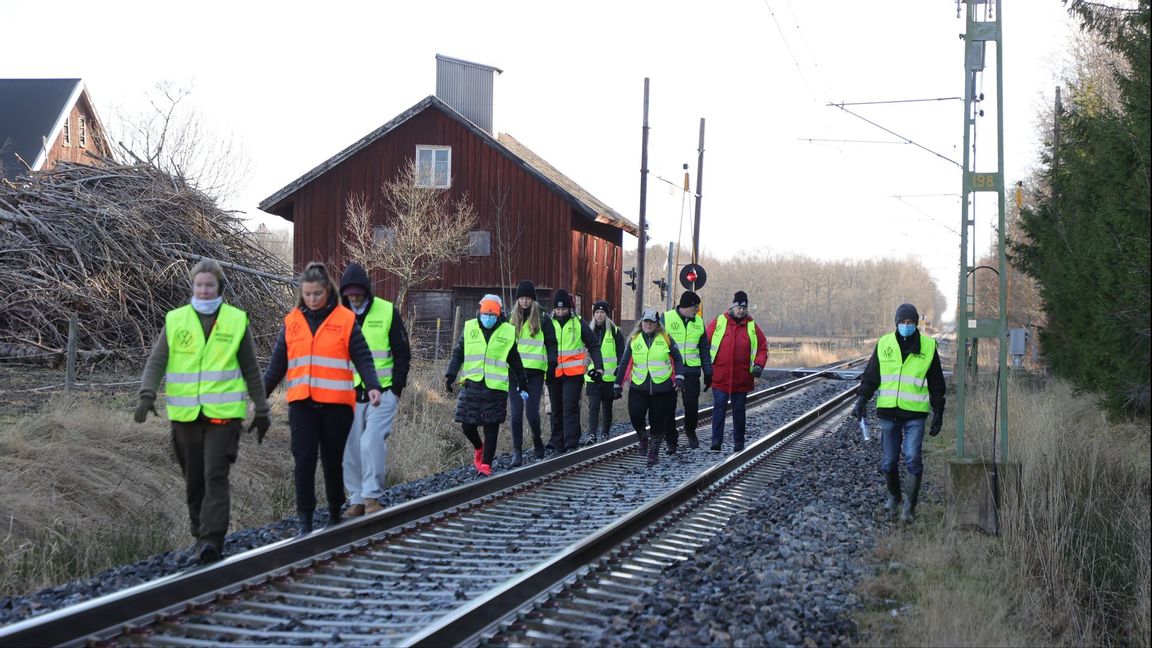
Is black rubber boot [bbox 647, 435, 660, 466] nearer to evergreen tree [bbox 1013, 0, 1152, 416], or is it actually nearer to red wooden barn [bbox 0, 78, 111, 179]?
evergreen tree [bbox 1013, 0, 1152, 416]

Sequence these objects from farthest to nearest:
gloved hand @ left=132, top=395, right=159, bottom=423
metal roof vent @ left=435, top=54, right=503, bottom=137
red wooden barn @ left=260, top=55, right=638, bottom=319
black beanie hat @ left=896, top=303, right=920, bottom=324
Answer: metal roof vent @ left=435, top=54, right=503, bottom=137 → red wooden barn @ left=260, top=55, right=638, bottom=319 → black beanie hat @ left=896, top=303, right=920, bottom=324 → gloved hand @ left=132, top=395, right=159, bottom=423

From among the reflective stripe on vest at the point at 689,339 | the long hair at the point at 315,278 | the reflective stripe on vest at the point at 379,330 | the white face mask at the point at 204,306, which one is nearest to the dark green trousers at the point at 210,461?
the white face mask at the point at 204,306

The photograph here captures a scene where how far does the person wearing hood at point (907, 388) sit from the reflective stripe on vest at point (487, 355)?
3782mm

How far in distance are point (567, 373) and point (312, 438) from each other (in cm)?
561

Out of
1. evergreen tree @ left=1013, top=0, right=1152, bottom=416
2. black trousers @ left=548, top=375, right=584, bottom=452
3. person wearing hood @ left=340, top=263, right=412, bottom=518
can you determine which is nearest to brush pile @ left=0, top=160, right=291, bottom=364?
black trousers @ left=548, top=375, right=584, bottom=452

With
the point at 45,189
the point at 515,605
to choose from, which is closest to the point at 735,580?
the point at 515,605

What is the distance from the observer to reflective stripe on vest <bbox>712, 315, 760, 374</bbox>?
1334 cm

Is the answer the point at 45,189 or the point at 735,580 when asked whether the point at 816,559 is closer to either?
the point at 735,580

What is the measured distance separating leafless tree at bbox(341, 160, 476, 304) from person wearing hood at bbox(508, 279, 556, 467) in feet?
53.5

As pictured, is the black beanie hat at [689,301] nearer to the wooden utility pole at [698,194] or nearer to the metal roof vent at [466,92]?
the wooden utility pole at [698,194]

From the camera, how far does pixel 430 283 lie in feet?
107

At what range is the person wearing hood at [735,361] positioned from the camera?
1320 centimetres

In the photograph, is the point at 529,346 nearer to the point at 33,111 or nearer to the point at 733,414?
the point at 733,414

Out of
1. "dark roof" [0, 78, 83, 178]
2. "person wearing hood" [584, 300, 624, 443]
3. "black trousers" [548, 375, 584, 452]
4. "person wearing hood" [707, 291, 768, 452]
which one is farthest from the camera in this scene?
"dark roof" [0, 78, 83, 178]
